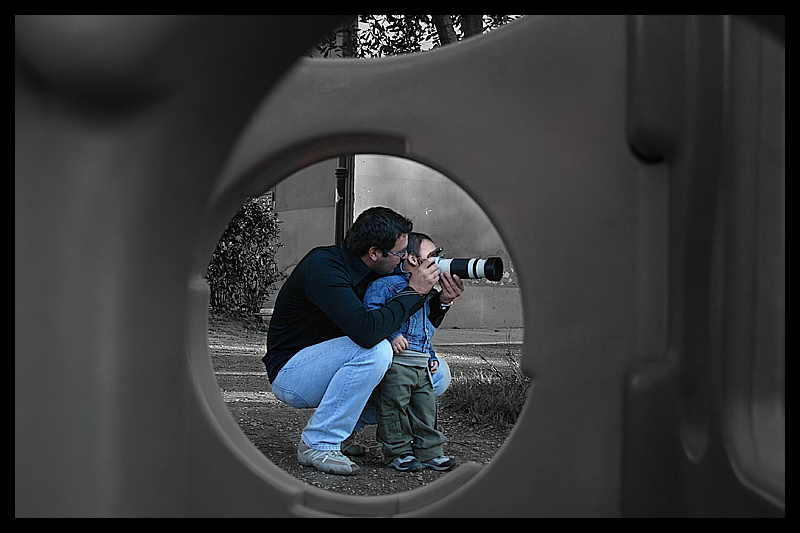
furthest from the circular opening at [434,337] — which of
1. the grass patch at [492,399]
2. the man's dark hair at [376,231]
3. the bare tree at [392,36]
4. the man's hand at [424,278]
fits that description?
the bare tree at [392,36]

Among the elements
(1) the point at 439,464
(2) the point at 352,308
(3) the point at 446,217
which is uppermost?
(3) the point at 446,217

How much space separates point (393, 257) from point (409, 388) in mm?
433

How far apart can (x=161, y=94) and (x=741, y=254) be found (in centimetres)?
81

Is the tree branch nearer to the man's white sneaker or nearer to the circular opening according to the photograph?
the circular opening

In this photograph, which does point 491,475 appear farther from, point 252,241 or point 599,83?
point 252,241

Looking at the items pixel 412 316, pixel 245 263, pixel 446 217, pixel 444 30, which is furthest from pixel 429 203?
pixel 412 316

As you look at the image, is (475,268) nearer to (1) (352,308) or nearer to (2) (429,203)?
(1) (352,308)

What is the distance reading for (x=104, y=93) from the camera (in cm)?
40

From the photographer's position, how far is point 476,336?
748 centimetres

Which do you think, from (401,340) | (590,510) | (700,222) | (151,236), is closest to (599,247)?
(700,222)

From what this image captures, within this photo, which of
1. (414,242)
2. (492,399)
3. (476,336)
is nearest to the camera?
(414,242)

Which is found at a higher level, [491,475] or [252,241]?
[252,241]

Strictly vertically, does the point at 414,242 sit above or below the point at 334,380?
above

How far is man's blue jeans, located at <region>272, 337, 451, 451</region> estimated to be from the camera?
2348mm
